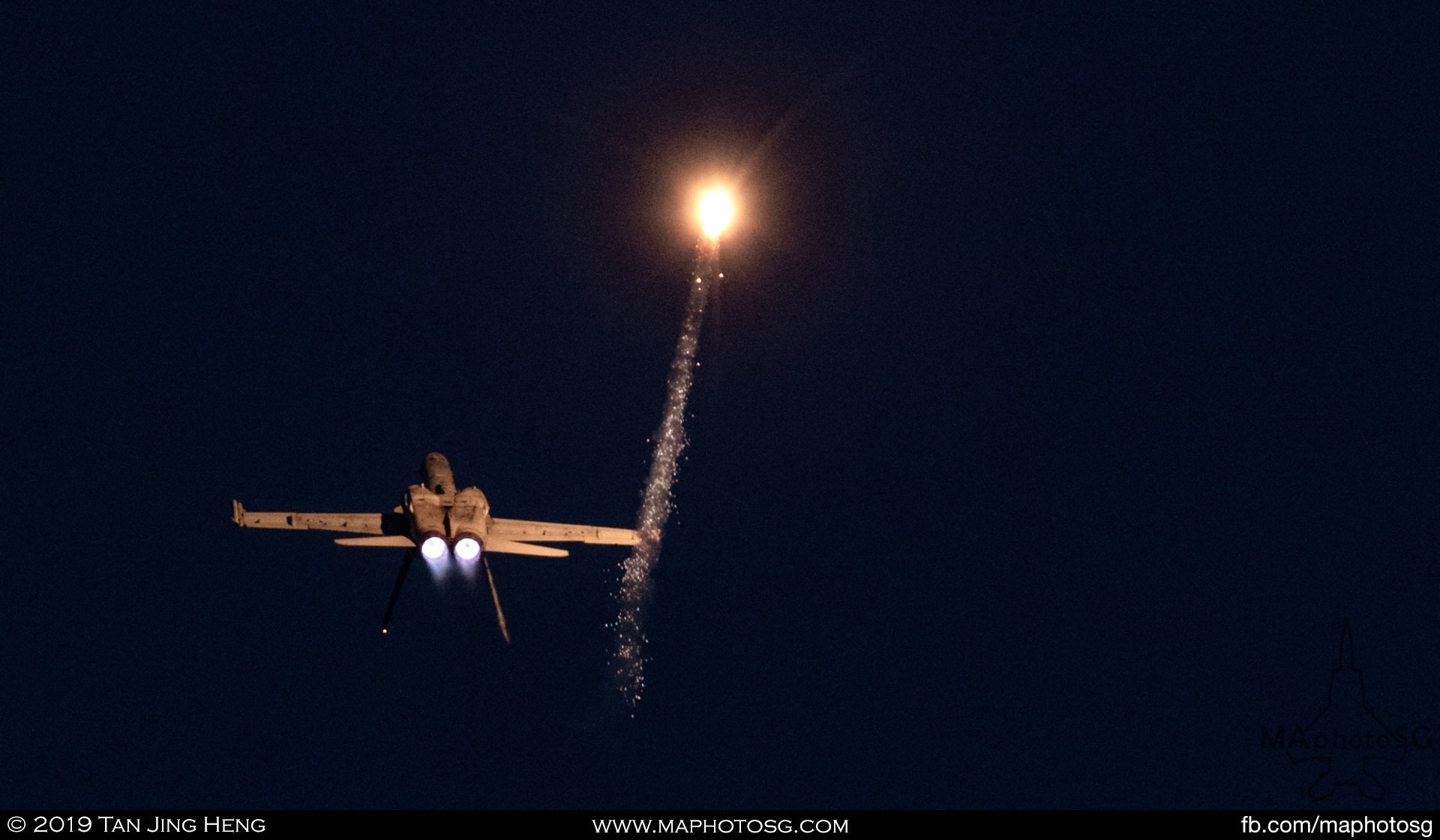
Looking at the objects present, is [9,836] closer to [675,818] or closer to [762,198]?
[675,818]

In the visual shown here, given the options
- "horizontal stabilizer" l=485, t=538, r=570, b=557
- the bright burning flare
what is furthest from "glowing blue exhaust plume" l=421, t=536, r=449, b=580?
the bright burning flare

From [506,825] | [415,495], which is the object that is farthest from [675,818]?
[415,495]

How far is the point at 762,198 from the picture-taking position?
351 ft

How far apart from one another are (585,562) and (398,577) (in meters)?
11.6

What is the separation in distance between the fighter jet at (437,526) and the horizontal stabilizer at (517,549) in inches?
1.0

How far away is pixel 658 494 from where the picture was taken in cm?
9900

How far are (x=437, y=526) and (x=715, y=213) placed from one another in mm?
26787

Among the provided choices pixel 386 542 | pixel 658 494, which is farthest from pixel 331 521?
pixel 658 494

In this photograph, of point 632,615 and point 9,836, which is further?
point 632,615

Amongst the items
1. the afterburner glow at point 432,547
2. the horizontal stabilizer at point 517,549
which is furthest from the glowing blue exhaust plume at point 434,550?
the horizontal stabilizer at point 517,549

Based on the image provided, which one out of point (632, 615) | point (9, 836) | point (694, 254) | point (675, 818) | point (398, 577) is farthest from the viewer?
point (694, 254)

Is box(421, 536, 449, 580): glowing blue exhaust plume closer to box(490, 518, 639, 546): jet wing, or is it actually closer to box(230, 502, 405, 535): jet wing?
box(230, 502, 405, 535): jet wing

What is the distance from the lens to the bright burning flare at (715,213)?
334 ft

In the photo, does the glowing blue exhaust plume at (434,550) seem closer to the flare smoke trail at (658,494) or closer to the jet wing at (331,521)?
the jet wing at (331,521)
